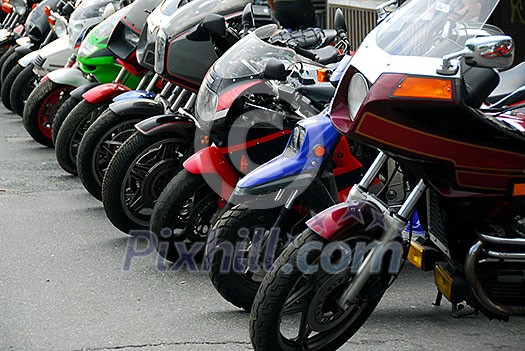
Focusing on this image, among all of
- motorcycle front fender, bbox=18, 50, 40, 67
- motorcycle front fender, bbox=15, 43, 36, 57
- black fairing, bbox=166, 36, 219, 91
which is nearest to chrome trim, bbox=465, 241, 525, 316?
black fairing, bbox=166, 36, 219, 91

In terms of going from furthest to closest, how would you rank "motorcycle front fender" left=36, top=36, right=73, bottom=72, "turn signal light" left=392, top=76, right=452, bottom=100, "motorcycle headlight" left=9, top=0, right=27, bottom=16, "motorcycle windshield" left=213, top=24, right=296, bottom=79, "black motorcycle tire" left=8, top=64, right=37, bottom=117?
"motorcycle headlight" left=9, top=0, right=27, bottom=16, "black motorcycle tire" left=8, top=64, right=37, bottom=117, "motorcycle front fender" left=36, top=36, right=73, bottom=72, "motorcycle windshield" left=213, top=24, right=296, bottom=79, "turn signal light" left=392, top=76, right=452, bottom=100

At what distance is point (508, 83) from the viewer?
184 inches

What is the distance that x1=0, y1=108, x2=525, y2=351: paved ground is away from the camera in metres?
4.96

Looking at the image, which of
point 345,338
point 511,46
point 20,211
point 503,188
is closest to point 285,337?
point 345,338

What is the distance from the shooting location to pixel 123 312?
544 cm

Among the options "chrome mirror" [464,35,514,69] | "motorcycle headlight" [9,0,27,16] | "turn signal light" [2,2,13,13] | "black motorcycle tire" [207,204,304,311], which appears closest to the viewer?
"chrome mirror" [464,35,514,69]

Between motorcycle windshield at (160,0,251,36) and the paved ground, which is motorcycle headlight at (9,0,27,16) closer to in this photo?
the paved ground

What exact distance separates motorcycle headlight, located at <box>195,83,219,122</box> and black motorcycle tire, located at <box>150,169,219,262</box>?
0.31 metres

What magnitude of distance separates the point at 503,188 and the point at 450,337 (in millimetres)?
1023

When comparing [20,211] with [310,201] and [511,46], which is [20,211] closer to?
[310,201]

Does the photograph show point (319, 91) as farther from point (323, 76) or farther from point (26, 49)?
point (26, 49)

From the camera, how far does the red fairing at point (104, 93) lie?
307 inches

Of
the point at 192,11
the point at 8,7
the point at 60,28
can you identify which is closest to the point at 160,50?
the point at 192,11

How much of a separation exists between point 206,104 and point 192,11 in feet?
3.97
